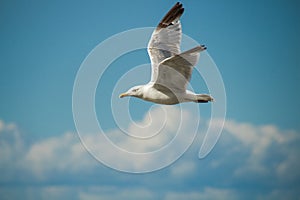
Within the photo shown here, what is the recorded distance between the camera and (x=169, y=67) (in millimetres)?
10875

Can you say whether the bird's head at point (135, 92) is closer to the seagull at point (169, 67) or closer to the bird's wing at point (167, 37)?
the seagull at point (169, 67)

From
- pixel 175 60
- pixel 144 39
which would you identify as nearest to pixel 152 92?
pixel 175 60

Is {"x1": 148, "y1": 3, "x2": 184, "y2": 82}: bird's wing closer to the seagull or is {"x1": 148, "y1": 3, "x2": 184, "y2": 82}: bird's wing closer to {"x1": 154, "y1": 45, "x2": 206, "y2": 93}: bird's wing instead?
the seagull

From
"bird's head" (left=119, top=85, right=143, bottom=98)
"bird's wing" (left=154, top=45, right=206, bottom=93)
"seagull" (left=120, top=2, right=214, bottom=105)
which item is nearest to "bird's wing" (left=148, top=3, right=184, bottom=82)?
"seagull" (left=120, top=2, right=214, bottom=105)

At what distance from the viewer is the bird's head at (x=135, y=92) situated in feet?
39.2

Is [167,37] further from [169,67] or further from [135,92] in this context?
[169,67]

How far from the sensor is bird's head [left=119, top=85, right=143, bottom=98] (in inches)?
470

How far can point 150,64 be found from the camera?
12.5m

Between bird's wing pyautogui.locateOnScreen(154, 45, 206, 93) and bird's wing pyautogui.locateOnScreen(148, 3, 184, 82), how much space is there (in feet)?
4.42

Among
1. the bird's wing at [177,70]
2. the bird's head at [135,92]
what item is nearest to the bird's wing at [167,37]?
the bird's head at [135,92]

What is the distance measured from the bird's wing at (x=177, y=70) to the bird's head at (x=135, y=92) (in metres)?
0.51

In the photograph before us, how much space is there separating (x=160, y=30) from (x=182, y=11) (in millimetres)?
688

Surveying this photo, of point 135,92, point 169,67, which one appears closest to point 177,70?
point 169,67

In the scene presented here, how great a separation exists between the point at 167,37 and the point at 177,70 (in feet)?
7.97
